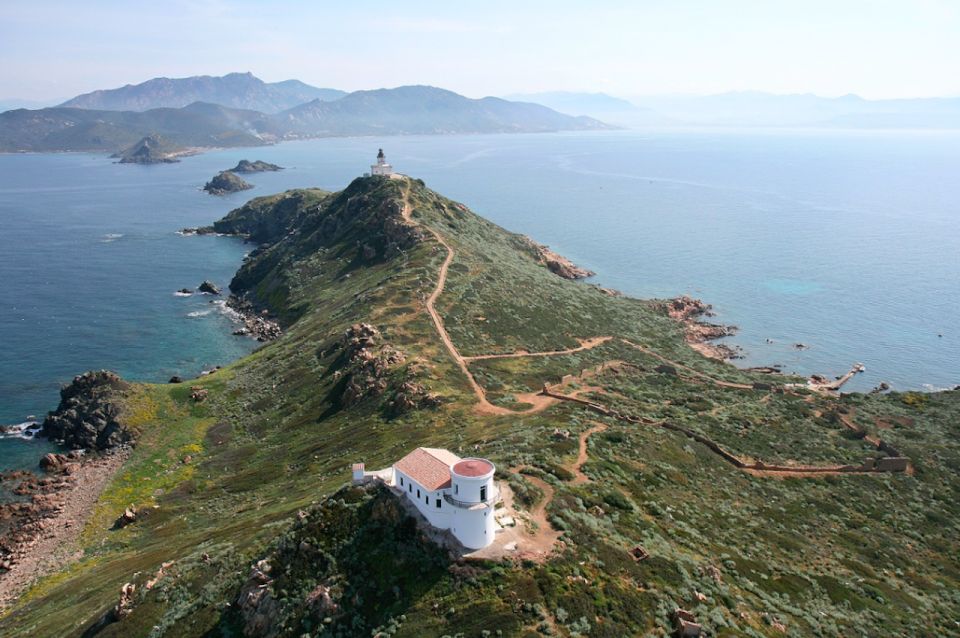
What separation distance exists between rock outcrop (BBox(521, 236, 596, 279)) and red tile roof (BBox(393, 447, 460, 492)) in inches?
5037

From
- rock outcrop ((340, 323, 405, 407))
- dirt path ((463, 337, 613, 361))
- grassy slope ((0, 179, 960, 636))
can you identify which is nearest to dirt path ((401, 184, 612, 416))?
dirt path ((463, 337, 613, 361))

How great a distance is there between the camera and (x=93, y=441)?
84.3m

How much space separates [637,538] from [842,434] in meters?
47.7

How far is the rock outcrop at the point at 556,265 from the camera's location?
168 metres

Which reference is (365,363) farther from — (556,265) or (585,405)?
(556,265)

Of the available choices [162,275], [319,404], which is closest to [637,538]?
[319,404]

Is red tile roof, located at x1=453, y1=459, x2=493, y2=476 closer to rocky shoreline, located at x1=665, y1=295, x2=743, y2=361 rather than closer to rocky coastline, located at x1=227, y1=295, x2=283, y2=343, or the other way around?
rocky shoreline, located at x1=665, y1=295, x2=743, y2=361

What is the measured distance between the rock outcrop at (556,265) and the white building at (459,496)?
130035mm

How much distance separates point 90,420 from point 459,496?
2924 inches

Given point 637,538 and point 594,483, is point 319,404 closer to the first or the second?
point 594,483

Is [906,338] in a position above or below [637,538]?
below

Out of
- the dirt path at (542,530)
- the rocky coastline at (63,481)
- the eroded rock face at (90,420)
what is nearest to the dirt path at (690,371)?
the dirt path at (542,530)

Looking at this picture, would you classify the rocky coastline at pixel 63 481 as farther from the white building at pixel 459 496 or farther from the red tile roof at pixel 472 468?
the red tile roof at pixel 472 468

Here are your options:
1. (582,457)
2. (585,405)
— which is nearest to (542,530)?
(582,457)
